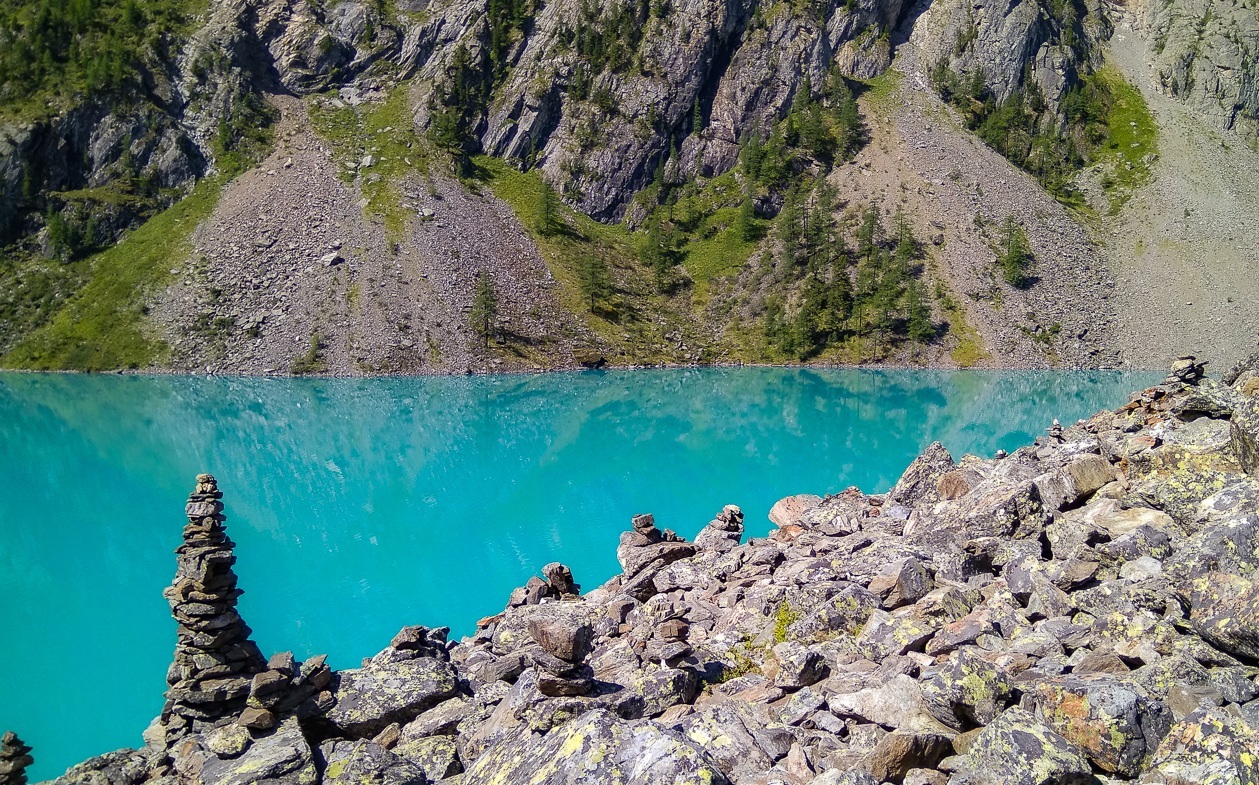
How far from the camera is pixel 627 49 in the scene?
11938 cm

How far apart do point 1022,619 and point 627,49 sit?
123964mm

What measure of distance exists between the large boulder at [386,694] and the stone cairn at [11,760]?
3.91 meters

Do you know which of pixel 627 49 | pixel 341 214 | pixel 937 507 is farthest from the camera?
pixel 627 49

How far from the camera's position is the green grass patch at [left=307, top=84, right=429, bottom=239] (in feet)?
312

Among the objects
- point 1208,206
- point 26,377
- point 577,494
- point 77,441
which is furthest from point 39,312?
point 1208,206

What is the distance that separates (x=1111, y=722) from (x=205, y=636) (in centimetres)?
1219

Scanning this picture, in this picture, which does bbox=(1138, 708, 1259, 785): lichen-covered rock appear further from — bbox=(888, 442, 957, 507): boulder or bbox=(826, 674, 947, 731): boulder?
bbox=(888, 442, 957, 507): boulder

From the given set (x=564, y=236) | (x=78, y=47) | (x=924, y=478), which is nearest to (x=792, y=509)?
(x=924, y=478)

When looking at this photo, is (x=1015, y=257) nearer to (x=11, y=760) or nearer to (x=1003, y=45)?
(x=1003, y=45)

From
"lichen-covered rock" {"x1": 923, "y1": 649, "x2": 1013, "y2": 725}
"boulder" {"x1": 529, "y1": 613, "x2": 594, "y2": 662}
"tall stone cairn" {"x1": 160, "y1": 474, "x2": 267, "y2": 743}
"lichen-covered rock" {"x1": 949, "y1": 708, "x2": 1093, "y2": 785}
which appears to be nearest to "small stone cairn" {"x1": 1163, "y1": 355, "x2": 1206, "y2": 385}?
"lichen-covered rock" {"x1": 923, "y1": 649, "x2": 1013, "y2": 725}

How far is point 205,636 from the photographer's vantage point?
11.8m

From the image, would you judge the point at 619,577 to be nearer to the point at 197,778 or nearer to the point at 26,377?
the point at 197,778

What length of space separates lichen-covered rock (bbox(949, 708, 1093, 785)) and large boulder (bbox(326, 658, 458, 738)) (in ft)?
27.1

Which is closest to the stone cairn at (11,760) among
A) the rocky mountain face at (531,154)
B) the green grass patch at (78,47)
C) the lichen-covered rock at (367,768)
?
the lichen-covered rock at (367,768)
